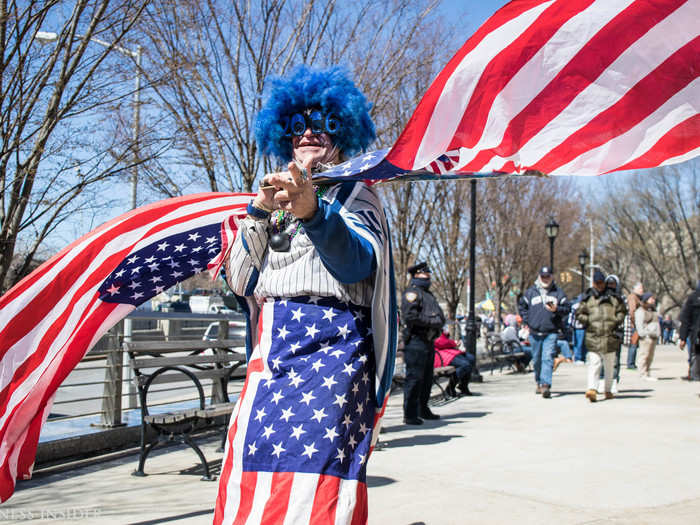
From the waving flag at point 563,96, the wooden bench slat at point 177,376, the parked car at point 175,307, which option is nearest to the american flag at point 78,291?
the waving flag at point 563,96

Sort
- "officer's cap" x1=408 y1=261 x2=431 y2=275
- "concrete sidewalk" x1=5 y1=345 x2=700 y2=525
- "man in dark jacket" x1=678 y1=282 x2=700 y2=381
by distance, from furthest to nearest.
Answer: "man in dark jacket" x1=678 y1=282 x2=700 y2=381
"officer's cap" x1=408 y1=261 x2=431 y2=275
"concrete sidewalk" x1=5 y1=345 x2=700 y2=525

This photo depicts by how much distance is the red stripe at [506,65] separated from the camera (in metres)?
2.40

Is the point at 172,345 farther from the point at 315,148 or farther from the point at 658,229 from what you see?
the point at 658,229

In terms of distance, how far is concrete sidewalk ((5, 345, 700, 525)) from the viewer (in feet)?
15.1

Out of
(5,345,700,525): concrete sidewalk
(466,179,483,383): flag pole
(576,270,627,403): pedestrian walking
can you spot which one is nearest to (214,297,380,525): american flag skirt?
(5,345,700,525): concrete sidewalk

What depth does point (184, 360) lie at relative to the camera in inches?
283

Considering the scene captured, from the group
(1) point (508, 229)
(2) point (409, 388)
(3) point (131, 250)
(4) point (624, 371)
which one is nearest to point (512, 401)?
(2) point (409, 388)

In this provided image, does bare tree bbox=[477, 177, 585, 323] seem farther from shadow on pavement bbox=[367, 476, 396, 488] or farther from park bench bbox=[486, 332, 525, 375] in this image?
shadow on pavement bbox=[367, 476, 396, 488]

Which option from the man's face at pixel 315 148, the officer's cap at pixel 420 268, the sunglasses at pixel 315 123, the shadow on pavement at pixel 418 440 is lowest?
Result: the shadow on pavement at pixel 418 440

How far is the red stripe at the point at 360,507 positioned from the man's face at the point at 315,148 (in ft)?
4.15

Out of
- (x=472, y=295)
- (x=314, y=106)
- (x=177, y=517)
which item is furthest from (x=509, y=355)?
(x=314, y=106)

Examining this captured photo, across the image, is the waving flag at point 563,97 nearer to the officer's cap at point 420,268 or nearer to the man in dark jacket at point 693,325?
the officer's cap at point 420,268

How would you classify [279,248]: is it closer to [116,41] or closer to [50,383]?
[50,383]

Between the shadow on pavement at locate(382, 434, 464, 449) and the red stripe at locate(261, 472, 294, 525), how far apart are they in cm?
502
